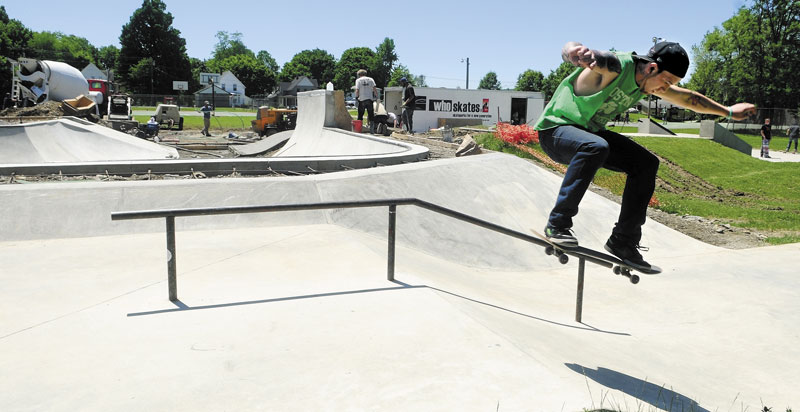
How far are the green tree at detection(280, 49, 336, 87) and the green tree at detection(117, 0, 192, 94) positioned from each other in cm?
3963

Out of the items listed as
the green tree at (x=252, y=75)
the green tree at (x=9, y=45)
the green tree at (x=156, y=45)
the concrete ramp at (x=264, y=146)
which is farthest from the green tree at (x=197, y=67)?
the concrete ramp at (x=264, y=146)

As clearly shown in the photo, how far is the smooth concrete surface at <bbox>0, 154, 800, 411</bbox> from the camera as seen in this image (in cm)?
290

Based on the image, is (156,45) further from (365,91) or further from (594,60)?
(594,60)

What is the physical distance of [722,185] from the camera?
18891 millimetres

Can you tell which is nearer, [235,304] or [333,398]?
[333,398]

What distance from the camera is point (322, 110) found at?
17.0 metres

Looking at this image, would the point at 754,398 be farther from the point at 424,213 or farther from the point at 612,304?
the point at 424,213

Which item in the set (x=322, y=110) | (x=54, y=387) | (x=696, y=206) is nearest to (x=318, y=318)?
(x=54, y=387)

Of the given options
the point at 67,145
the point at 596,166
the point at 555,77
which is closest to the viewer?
the point at 596,166

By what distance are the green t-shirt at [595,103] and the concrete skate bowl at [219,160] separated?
6.11 meters

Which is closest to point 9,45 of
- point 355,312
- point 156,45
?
point 156,45

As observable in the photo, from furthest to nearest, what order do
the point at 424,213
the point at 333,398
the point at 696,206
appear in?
the point at 696,206 → the point at 424,213 → the point at 333,398

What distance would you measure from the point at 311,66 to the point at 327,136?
13406 centimetres

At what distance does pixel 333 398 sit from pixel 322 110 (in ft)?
49.0
